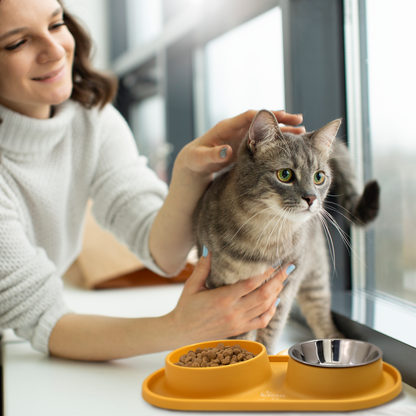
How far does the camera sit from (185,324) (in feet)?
3.17

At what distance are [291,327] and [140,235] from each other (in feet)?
1.82

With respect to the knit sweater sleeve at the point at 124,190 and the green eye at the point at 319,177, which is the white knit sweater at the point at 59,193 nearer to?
the knit sweater sleeve at the point at 124,190

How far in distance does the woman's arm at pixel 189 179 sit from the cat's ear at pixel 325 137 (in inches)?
2.6

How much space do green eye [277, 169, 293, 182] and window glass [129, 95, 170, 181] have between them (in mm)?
2449

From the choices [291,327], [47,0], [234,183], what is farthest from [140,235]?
[47,0]

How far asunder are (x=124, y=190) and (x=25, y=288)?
442mm

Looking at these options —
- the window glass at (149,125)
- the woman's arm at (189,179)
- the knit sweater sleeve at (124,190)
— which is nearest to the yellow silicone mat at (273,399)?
the woman's arm at (189,179)

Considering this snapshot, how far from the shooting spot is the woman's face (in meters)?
1.03

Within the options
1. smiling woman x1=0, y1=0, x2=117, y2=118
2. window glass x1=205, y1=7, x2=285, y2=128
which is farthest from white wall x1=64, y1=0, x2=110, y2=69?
smiling woman x1=0, y1=0, x2=117, y2=118

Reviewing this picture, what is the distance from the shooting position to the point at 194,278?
3.24 feet

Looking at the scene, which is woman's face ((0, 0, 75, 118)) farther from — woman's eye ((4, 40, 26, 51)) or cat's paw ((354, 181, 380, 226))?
cat's paw ((354, 181, 380, 226))

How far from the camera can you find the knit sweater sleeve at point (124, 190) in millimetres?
1313

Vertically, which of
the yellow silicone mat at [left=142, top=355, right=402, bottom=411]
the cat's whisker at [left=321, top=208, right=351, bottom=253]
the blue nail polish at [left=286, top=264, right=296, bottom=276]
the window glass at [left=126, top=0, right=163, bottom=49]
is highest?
the window glass at [left=126, top=0, right=163, bottom=49]

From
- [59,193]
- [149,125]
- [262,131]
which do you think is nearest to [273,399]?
[262,131]
